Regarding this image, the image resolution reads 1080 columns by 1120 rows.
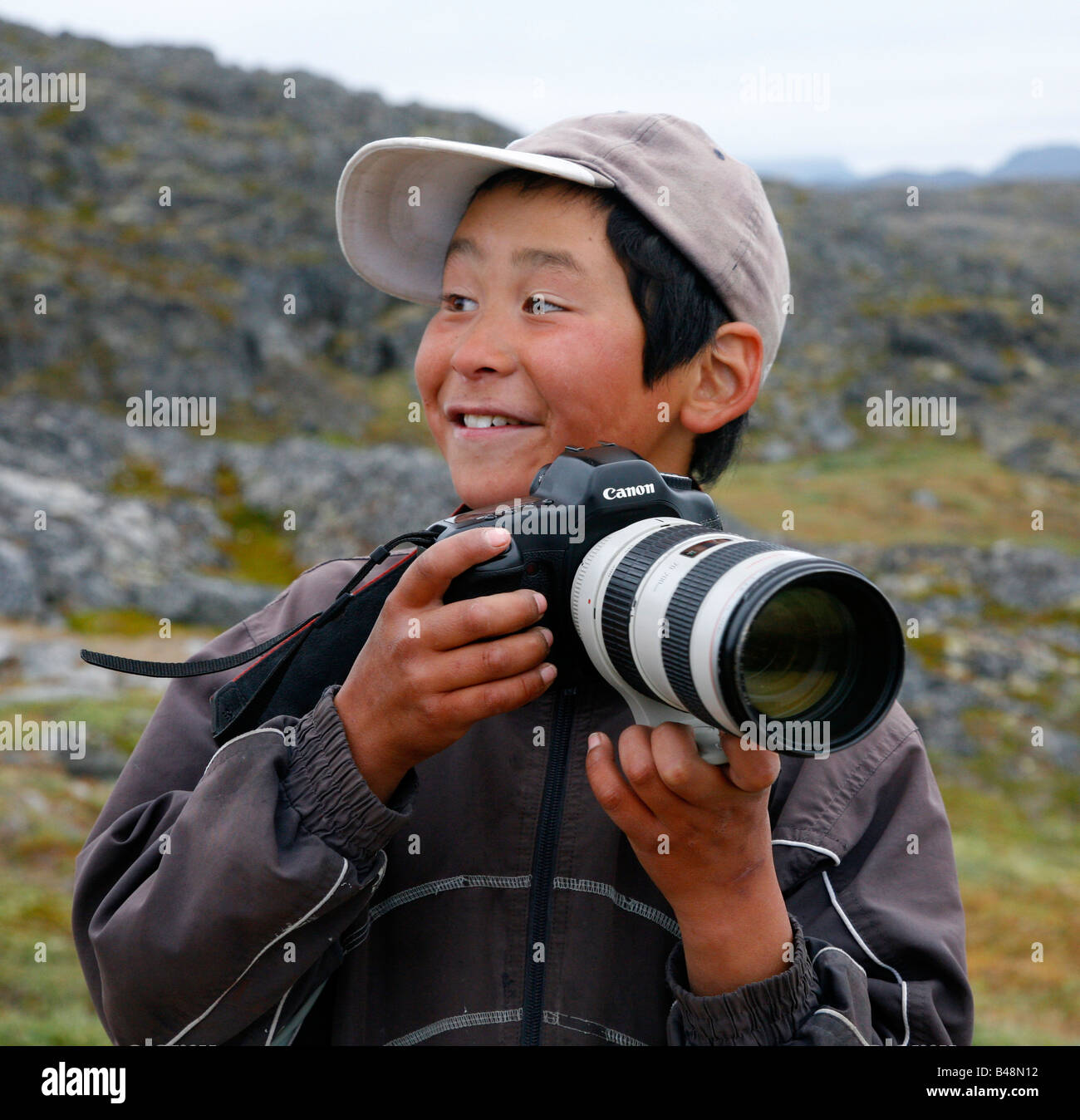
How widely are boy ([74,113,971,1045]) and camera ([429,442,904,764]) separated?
0.11 metres

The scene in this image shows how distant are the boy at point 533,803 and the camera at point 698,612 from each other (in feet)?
0.36

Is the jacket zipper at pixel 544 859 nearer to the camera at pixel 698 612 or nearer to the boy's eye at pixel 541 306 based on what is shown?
the camera at pixel 698 612

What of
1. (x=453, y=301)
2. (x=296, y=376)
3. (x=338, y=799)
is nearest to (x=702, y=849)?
(x=338, y=799)

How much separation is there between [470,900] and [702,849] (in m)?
0.56

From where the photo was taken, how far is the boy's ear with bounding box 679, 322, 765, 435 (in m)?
2.63

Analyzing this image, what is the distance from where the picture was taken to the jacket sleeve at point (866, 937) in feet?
6.45

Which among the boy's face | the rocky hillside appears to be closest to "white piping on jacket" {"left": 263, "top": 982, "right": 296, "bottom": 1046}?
the boy's face

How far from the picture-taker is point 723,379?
2.70 meters

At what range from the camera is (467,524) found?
2.15m

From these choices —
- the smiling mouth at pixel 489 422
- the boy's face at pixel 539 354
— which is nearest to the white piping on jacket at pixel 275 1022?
the boy's face at pixel 539 354

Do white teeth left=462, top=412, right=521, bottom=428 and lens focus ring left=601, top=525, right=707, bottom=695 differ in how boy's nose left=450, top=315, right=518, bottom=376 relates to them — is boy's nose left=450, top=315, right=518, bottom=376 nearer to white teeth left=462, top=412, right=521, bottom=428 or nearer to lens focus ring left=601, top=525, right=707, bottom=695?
white teeth left=462, top=412, right=521, bottom=428
